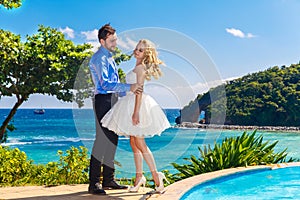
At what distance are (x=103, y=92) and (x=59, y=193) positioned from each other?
43.3 inches


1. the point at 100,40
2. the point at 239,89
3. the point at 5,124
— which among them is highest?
the point at 239,89

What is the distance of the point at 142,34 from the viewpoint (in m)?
4.25

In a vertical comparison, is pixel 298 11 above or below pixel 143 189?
above

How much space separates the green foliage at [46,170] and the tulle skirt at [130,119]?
1313 mm

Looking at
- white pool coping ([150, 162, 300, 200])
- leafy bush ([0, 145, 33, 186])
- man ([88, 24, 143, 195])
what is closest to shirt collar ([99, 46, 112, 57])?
man ([88, 24, 143, 195])

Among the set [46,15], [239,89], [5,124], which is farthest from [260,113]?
[5,124]

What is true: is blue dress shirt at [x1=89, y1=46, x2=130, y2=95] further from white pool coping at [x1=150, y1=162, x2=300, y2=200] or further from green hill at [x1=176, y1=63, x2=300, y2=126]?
green hill at [x1=176, y1=63, x2=300, y2=126]

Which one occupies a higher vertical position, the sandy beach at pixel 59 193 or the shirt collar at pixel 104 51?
the shirt collar at pixel 104 51

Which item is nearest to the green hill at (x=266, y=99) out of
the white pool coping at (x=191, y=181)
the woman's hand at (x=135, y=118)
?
the white pool coping at (x=191, y=181)

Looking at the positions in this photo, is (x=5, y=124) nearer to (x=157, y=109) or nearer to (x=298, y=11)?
(x=157, y=109)

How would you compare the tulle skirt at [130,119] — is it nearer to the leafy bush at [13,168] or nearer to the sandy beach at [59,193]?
the sandy beach at [59,193]

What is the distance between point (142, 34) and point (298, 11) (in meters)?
42.4

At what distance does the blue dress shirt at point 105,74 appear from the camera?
3871 mm

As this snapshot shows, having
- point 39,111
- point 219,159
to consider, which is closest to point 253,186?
point 219,159
